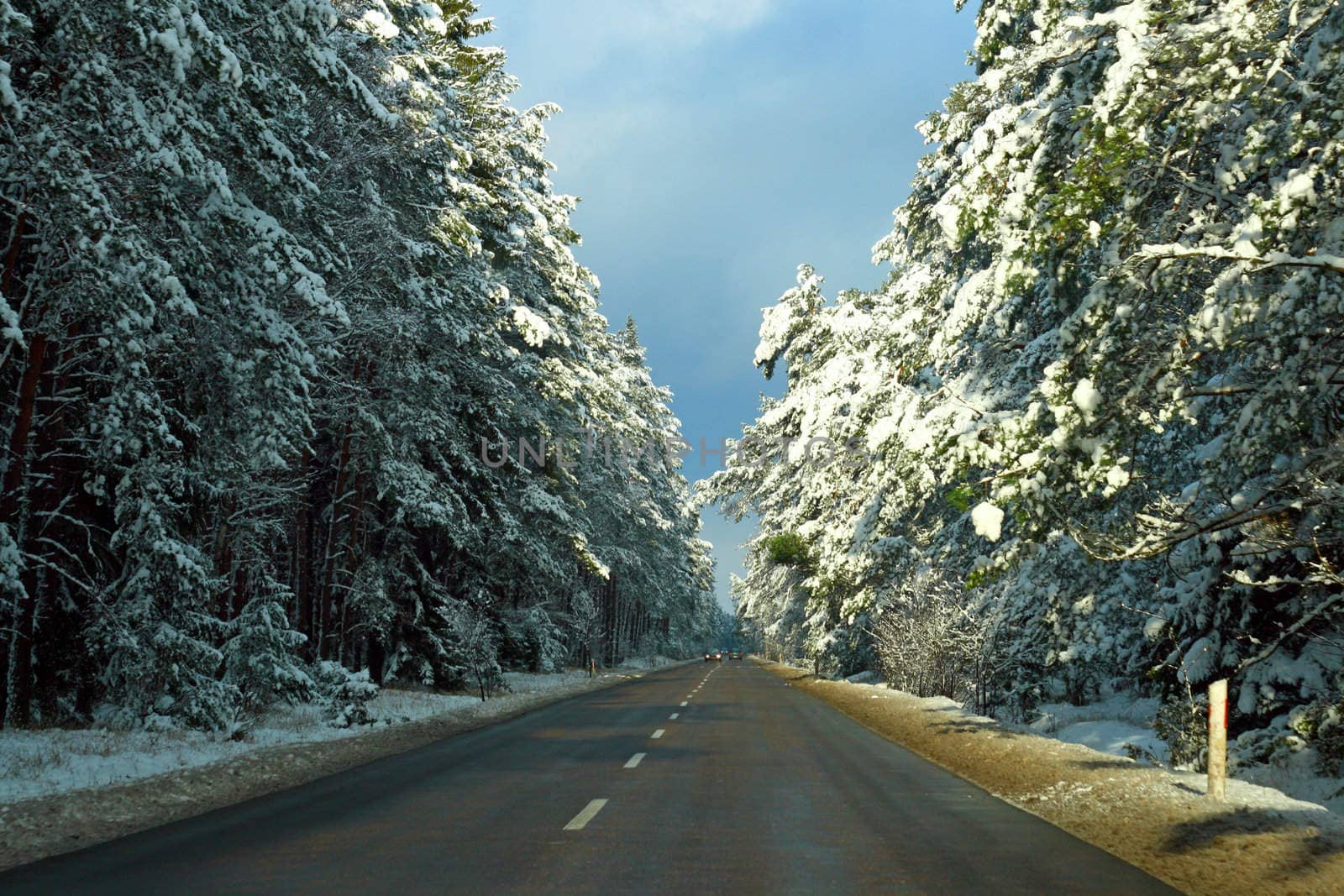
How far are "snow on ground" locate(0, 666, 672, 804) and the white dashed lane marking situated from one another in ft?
16.1

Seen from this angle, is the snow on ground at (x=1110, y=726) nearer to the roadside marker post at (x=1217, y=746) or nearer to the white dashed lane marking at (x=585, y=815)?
the roadside marker post at (x=1217, y=746)

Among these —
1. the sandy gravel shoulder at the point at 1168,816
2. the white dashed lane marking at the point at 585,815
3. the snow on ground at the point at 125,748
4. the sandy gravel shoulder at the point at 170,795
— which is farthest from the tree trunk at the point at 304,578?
the white dashed lane marking at the point at 585,815

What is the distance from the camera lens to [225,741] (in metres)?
15.1

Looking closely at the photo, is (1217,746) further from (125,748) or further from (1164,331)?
(125,748)

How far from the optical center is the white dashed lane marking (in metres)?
9.27

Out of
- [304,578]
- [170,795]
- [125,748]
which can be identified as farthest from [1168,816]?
[304,578]

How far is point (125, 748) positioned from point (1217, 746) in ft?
38.2

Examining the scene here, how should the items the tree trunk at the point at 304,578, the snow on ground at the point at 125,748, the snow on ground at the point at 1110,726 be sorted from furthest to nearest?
the tree trunk at the point at 304,578 < the snow on ground at the point at 1110,726 < the snow on ground at the point at 125,748

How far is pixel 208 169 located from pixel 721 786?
8969mm

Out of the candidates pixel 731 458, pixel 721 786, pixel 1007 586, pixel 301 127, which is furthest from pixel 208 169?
pixel 731 458

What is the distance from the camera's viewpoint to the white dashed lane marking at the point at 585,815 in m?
9.27

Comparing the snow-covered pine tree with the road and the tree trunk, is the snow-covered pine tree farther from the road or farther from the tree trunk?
the tree trunk

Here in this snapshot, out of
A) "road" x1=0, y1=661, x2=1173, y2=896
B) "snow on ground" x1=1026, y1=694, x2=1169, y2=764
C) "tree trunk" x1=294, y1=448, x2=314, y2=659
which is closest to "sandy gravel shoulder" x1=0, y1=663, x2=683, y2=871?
"road" x1=0, y1=661, x2=1173, y2=896

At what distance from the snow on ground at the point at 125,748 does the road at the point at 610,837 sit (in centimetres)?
172
